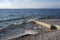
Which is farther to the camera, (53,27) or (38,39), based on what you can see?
(53,27)

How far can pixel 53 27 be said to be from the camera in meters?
17.6

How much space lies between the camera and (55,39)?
476 inches

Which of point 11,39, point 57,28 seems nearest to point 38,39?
point 11,39

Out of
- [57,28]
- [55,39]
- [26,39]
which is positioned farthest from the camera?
[57,28]

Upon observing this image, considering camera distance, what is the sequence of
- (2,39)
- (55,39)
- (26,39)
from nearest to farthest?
(55,39) → (26,39) → (2,39)

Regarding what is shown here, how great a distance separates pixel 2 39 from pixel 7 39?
0.59m

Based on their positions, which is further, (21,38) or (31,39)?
(21,38)

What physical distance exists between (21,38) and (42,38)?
197cm

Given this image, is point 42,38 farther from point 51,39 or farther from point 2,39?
point 2,39

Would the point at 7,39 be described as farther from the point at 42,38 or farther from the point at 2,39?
the point at 42,38

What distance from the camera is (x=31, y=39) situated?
12.7 metres

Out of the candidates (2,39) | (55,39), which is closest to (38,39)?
(55,39)

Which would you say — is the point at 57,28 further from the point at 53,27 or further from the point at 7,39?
the point at 7,39

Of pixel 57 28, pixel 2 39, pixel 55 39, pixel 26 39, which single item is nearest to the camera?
pixel 55 39
